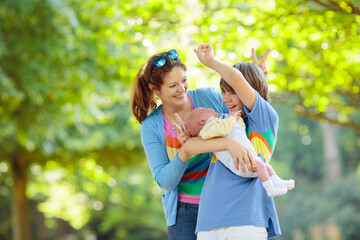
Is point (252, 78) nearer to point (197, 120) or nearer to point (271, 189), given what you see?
point (197, 120)

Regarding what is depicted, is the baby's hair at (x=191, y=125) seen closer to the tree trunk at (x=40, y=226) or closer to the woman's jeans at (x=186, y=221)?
the woman's jeans at (x=186, y=221)

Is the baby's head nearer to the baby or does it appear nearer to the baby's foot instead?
the baby

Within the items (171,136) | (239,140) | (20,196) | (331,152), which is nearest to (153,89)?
(171,136)

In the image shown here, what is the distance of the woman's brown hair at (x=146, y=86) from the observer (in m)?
3.10

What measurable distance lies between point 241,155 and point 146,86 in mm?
1072

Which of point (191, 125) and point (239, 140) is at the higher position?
point (191, 125)

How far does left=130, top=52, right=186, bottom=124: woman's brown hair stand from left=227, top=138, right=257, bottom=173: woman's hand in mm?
827

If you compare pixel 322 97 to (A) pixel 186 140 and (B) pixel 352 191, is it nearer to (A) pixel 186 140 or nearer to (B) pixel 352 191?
(A) pixel 186 140

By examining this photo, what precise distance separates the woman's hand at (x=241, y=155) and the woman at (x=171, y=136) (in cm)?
44

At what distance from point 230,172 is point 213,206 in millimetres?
182

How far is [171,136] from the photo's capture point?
9.98ft

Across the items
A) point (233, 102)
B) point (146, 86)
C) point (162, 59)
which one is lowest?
point (233, 102)

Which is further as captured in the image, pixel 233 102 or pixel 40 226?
pixel 40 226

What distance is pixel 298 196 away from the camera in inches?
773
